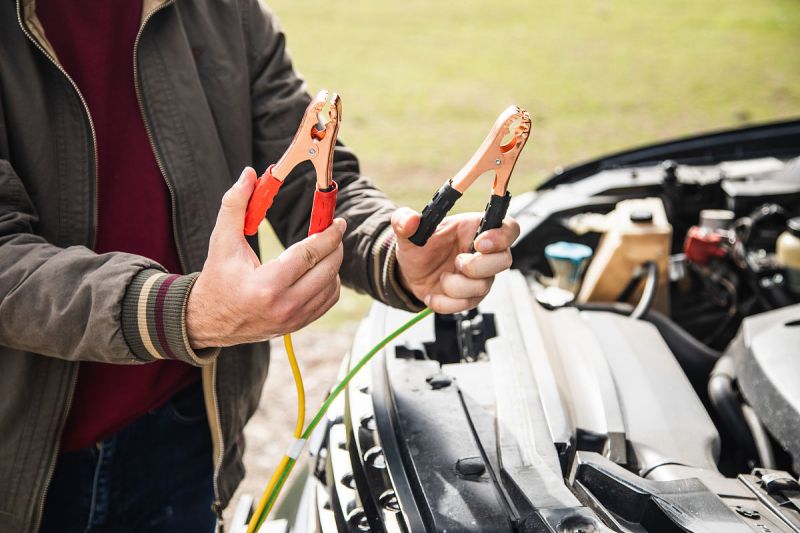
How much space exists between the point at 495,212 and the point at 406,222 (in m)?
0.13

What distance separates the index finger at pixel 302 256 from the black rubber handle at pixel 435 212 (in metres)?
0.18

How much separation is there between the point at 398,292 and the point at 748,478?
65 centimetres

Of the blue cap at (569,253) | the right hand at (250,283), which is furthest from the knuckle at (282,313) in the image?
A: the blue cap at (569,253)

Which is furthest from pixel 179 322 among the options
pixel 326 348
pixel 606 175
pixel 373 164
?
pixel 373 164

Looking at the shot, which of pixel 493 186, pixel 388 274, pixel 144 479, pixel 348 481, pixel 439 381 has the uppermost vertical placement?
pixel 493 186

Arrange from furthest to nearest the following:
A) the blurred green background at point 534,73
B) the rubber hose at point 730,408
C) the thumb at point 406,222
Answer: the blurred green background at point 534,73 < the rubber hose at point 730,408 < the thumb at point 406,222

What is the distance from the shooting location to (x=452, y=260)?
126cm

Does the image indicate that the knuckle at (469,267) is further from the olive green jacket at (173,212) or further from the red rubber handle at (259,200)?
the red rubber handle at (259,200)

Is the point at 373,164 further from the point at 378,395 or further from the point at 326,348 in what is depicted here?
the point at 378,395

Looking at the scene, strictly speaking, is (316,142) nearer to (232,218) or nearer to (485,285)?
(232,218)

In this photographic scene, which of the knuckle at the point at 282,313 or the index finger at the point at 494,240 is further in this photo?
the index finger at the point at 494,240

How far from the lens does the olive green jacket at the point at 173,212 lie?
1014 millimetres

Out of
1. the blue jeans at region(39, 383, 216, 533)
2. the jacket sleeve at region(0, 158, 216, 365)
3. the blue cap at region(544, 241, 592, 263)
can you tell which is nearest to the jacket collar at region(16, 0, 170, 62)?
the jacket sleeve at region(0, 158, 216, 365)

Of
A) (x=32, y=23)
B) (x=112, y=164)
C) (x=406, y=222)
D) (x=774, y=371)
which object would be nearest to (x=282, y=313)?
(x=406, y=222)
